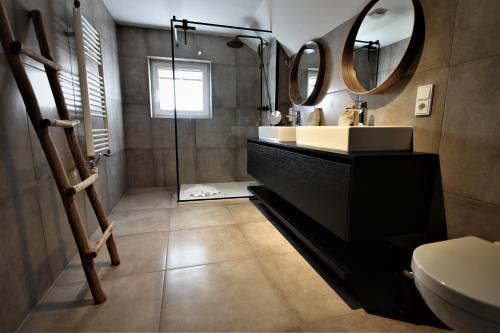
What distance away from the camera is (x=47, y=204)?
1.37 metres

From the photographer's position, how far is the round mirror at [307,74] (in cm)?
220

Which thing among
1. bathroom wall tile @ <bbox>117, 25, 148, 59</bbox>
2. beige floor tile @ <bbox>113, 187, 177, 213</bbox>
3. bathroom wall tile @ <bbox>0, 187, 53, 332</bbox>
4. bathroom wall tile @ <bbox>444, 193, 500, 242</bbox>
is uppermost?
bathroom wall tile @ <bbox>117, 25, 148, 59</bbox>

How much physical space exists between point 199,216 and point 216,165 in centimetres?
120

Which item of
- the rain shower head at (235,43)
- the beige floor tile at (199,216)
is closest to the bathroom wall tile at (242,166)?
the beige floor tile at (199,216)

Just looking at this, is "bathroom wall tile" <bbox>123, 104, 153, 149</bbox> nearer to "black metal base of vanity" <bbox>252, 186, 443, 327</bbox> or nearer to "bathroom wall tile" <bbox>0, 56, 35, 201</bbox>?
"bathroom wall tile" <bbox>0, 56, 35, 201</bbox>

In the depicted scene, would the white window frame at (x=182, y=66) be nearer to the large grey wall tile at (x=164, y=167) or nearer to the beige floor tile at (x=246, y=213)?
the large grey wall tile at (x=164, y=167)

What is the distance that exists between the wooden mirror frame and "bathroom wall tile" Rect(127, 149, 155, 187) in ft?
9.10

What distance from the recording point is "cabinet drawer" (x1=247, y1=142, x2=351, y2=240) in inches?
46.9

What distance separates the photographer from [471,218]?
3.59 ft

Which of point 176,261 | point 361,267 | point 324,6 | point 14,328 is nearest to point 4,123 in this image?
point 14,328

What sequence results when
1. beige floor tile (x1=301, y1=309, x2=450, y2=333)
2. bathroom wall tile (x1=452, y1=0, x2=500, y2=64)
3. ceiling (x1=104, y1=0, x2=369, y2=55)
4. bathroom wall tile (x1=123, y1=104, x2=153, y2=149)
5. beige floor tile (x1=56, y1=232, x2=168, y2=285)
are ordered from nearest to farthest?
bathroom wall tile (x1=452, y1=0, x2=500, y2=64) < beige floor tile (x1=301, y1=309, x2=450, y2=333) < beige floor tile (x1=56, y1=232, x2=168, y2=285) < ceiling (x1=104, y1=0, x2=369, y2=55) < bathroom wall tile (x1=123, y1=104, x2=153, y2=149)

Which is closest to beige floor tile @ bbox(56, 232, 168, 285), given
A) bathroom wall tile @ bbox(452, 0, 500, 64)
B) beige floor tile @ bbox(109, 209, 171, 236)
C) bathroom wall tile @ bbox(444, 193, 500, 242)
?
beige floor tile @ bbox(109, 209, 171, 236)

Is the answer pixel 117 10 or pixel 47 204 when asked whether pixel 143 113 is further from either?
pixel 47 204

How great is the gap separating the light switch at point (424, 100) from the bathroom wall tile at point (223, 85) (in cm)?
256
